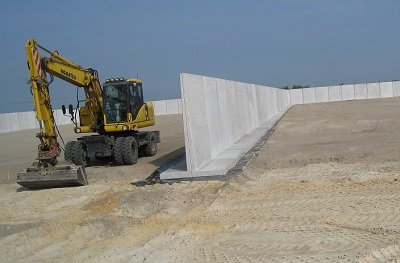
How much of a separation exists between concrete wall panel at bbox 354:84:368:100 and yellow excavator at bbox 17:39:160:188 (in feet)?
182

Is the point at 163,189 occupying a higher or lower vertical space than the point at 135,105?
lower

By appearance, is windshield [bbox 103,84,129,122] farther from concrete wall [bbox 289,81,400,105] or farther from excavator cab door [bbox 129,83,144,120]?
concrete wall [bbox 289,81,400,105]

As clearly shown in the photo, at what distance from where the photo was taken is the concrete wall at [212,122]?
420 inches

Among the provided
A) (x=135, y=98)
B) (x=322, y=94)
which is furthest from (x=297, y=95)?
(x=135, y=98)

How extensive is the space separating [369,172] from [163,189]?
4120 mm

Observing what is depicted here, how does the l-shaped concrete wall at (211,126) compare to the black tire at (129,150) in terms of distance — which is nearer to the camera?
the l-shaped concrete wall at (211,126)

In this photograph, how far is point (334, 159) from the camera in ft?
37.7

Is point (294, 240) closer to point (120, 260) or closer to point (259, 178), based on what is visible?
point (120, 260)

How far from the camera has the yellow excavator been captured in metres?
10.7

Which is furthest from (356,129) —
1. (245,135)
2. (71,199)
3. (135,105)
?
(71,199)

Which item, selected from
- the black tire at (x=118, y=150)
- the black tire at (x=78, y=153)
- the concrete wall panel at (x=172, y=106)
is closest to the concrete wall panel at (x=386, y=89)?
the concrete wall panel at (x=172, y=106)

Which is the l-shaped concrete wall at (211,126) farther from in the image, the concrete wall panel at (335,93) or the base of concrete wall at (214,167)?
the concrete wall panel at (335,93)

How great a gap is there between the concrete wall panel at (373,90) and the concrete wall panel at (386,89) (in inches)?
20.7

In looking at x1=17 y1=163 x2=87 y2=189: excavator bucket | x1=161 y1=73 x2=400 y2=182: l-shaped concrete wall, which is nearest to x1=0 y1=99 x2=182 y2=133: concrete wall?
x1=161 y1=73 x2=400 y2=182: l-shaped concrete wall
